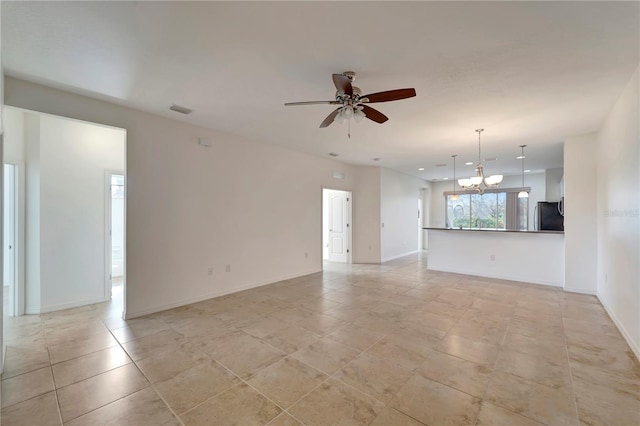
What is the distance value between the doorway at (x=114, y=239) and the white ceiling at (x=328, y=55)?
1.75 metres

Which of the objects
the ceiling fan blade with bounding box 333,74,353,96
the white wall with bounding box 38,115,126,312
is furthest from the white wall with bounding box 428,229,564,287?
the white wall with bounding box 38,115,126,312

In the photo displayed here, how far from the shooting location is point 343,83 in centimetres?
221

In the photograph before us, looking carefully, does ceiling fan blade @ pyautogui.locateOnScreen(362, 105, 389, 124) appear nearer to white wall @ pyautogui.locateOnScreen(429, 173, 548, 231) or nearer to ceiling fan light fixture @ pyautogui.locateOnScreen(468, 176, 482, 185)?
ceiling fan light fixture @ pyautogui.locateOnScreen(468, 176, 482, 185)

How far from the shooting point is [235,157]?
4734 millimetres

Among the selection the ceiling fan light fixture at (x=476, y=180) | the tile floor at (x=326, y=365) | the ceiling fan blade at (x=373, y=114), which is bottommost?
the tile floor at (x=326, y=365)

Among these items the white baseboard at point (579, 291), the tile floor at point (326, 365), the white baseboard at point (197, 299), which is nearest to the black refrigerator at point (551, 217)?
the white baseboard at point (579, 291)

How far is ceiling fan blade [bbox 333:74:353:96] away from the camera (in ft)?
6.97

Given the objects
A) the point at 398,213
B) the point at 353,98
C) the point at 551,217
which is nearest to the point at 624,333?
the point at 353,98

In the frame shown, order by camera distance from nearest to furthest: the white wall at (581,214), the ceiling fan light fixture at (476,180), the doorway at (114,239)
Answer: the doorway at (114,239)
the white wall at (581,214)
the ceiling fan light fixture at (476,180)

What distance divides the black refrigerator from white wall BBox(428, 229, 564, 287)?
59.0 inches

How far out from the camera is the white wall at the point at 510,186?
880 centimetres

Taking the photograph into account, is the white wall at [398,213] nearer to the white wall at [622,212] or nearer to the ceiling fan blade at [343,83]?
the white wall at [622,212]

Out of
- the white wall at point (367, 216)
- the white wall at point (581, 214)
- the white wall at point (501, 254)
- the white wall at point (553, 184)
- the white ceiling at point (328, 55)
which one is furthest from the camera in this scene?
the white wall at point (553, 184)

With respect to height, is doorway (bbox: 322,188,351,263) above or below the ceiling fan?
below
